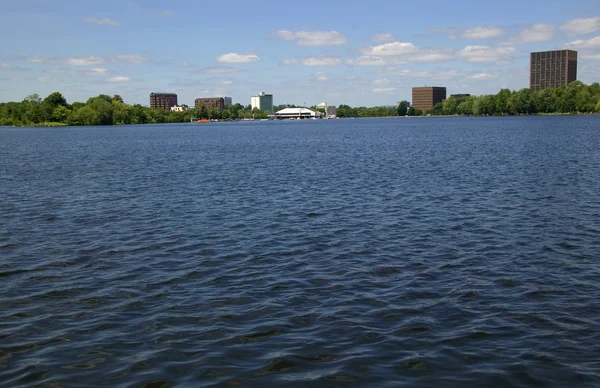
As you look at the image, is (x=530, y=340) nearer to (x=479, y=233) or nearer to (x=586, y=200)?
(x=479, y=233)

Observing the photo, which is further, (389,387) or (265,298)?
(265,298)

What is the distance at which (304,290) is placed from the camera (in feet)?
48.8

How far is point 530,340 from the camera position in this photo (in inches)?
455

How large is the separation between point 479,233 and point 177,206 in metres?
15.6

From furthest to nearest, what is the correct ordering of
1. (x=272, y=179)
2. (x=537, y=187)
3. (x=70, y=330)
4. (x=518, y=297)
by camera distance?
1. (x=272, y=179)
2. (x=537, y=187)
3. (x=518, y=297)
4. (x=70, y=330)

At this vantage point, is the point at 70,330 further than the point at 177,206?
No

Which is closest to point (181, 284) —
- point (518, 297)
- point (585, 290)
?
point (518, 297)

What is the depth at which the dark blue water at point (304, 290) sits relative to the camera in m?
10.5

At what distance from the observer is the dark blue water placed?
34.3 ft

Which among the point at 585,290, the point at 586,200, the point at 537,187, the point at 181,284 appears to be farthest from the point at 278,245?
the point at 537,187

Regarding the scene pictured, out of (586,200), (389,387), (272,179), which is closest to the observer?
(389,387)

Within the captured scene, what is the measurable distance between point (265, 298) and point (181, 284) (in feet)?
9.22

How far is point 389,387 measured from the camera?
9.65m

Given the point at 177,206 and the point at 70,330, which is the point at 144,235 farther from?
the point at 70,330
